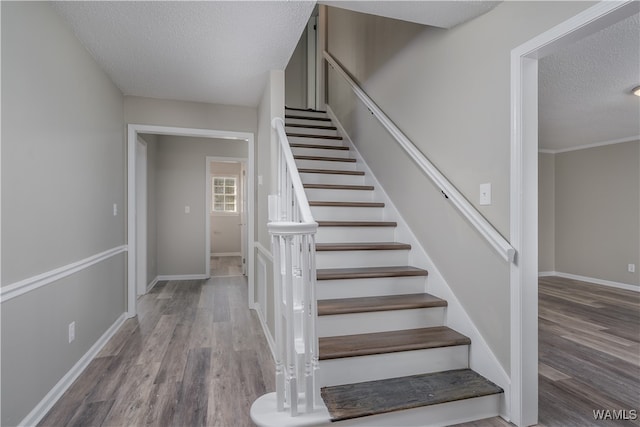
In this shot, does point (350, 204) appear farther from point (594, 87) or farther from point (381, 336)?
point (594, 87)

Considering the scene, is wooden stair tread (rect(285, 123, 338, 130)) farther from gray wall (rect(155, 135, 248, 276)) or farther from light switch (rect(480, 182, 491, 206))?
light switch (rect(480, 182, 491, 206))

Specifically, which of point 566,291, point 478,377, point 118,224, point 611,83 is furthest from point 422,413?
point 566,291

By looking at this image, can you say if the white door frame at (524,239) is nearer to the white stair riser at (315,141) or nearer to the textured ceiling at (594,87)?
the textured ceiling at (594,87)

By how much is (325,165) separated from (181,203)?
280 centimetres

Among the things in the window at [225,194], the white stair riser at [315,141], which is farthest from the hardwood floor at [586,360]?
the window at [225,194]

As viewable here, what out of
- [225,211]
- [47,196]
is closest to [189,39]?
[47,196]

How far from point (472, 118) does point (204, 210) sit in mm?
4361

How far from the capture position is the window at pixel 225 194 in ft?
25.7

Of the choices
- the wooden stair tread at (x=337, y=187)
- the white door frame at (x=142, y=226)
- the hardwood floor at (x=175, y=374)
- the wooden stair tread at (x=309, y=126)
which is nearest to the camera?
the hardwood floor at (x=175, y=374)

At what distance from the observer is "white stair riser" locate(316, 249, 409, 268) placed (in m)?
2.46

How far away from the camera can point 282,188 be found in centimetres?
223

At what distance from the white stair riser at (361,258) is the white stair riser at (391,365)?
78cm

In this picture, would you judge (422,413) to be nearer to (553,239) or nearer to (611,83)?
(611,83)

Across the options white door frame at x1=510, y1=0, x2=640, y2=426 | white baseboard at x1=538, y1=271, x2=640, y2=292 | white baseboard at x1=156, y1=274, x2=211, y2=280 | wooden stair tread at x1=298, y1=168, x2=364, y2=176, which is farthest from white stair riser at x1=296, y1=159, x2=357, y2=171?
white baseboard at x1=538, y1=271, x2=640, y2=292
